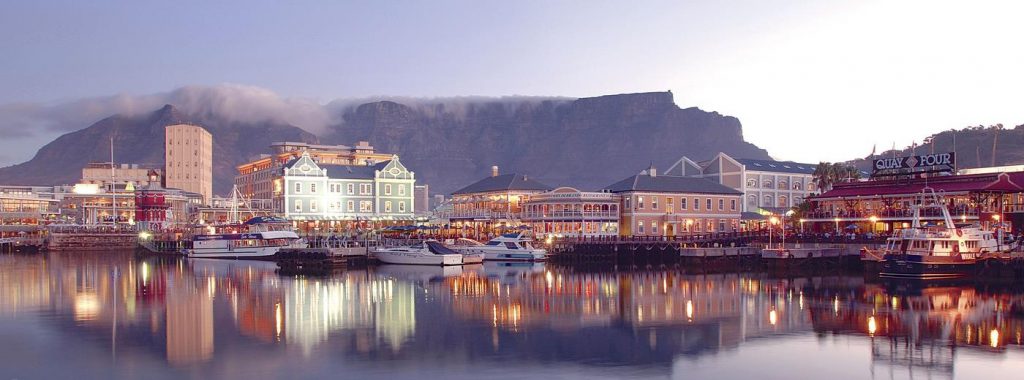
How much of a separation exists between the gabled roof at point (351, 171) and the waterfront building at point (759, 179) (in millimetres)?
37886

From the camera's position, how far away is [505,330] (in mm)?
32688

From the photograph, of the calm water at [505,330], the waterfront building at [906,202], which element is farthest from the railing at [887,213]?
the calm water at [505,330]

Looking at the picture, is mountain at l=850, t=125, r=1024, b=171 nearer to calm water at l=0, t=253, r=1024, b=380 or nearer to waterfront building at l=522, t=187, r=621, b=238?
waterfront building at l=522, t=187, r=621, b=238

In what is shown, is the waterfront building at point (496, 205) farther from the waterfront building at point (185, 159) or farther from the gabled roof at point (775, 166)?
the waterfront building at point (185, 159)

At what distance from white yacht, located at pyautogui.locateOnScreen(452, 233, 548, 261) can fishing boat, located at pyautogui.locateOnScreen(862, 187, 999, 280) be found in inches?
1161

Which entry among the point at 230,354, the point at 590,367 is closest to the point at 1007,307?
the point at 590,367

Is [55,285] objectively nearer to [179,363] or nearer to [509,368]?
[179,363]

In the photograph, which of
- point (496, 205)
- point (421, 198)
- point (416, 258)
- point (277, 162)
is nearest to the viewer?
point (416, 258)

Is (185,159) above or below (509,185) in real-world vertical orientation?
above

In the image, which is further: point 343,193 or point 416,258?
point 343,193

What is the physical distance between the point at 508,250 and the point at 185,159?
4909 inches

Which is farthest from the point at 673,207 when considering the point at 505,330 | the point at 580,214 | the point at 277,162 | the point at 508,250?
the point at 277,162

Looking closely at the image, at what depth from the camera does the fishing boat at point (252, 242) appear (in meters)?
84.6

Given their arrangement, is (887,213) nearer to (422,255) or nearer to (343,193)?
(422,255)
